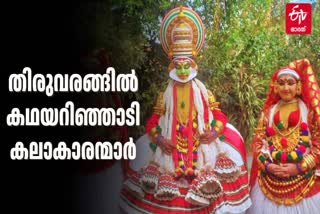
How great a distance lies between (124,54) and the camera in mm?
2846

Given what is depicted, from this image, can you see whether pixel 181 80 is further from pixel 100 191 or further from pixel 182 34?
pixel 100 191

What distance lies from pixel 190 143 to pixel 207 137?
0.10 metres

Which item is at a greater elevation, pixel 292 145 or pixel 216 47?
pixel 216 47

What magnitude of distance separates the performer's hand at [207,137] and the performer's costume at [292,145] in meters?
0.24

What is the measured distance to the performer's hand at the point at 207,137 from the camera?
2803 millimetres

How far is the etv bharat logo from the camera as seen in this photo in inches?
112

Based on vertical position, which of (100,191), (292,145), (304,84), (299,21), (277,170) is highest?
(299,21)

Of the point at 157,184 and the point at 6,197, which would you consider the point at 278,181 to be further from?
the point at 6,197

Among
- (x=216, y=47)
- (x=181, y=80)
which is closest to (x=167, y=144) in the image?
(x=181, y=80)

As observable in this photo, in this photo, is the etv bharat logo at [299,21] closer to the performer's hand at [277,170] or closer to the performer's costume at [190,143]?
the performer's costume at [190,143]

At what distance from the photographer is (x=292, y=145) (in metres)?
2.74

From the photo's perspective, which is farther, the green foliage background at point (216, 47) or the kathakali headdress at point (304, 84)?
the green foliage background at point (216, 47)

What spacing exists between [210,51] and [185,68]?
0.58ft

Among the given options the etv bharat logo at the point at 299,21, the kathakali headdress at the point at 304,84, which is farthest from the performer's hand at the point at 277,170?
the etv bharat logo at the point at 299,21
